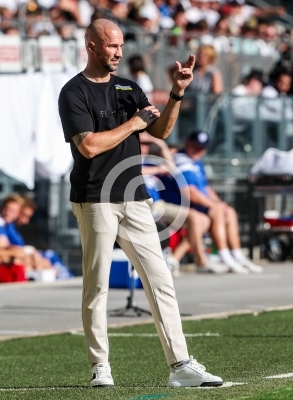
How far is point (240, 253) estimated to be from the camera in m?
15.8

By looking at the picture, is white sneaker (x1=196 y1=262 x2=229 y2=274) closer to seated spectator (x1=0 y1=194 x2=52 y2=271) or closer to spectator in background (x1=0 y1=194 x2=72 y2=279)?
spectator in background (x1=0 y1=194 x2=72 y2=279)

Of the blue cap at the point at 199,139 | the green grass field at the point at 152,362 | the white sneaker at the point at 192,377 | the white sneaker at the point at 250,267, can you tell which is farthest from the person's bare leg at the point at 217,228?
the white sneaker at the point at 192,377

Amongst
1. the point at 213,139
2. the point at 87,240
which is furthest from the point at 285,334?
the point at 213,139

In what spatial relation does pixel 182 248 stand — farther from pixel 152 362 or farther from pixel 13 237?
pixel 152 362

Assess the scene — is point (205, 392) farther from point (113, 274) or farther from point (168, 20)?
point (168, 20)

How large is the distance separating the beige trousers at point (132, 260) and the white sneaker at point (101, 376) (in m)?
0.04

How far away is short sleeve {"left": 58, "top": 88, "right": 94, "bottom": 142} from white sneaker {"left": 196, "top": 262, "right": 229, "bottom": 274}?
9.12m

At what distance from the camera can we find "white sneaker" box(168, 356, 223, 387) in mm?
6430

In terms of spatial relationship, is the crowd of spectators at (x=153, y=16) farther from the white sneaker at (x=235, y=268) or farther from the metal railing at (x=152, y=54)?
the white sneaker at (x=235, y=268)

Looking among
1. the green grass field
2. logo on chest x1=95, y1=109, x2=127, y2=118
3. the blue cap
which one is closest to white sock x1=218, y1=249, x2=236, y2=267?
the blue cap

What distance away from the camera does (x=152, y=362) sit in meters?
8.03

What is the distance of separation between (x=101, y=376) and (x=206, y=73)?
1249 cm

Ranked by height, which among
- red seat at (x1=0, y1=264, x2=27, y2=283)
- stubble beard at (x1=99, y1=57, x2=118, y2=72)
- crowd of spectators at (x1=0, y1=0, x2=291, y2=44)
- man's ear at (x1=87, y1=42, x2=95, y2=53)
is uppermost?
crowd of spectators at (x1=0, y1=0, x2=291, y2=44)

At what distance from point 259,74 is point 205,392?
13.4 m
